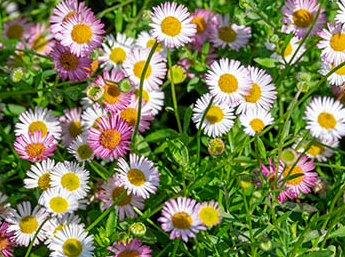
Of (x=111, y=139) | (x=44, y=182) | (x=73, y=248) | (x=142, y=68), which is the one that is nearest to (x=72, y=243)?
(x=73, y=248)

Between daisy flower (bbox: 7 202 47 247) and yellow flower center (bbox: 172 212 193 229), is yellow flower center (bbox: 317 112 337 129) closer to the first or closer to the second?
yellow flower center (bbox: 172 212 193 229)

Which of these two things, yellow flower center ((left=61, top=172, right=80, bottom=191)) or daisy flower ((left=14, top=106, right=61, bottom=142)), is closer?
yellow flower center ((left=61, top=172, right=80, bottom=191))

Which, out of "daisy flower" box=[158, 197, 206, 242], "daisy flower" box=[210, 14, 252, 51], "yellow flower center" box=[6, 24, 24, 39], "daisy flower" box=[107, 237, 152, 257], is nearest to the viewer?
"daisy flower" box=[158, 197, 206, 242]

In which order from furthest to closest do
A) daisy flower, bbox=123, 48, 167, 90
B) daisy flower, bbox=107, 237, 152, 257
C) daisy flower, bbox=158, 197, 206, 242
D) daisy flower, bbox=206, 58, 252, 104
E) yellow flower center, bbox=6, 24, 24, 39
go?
yellow flower center, bbox=6, 24, 24, 39, daisy flower, bbox=123, 48, 167, 90, daisy flower, bbox=206, 58, 252, 104, daisy flower, bbox=107, 237, 152, 257, daisy flower, bbox=158, 197, 206, 242

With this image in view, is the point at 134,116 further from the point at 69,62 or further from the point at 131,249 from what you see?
the point at 131,249

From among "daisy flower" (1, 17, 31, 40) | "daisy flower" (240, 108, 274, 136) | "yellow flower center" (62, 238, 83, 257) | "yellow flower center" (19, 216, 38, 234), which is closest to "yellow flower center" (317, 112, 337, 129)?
"daisy flower" (240, 108, 274, 136)

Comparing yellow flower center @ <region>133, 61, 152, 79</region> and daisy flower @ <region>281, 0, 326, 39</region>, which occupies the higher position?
daisy flower @ <region>281, 0, 326, 39</region>

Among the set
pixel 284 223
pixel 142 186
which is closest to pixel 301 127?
pixel 284 223
